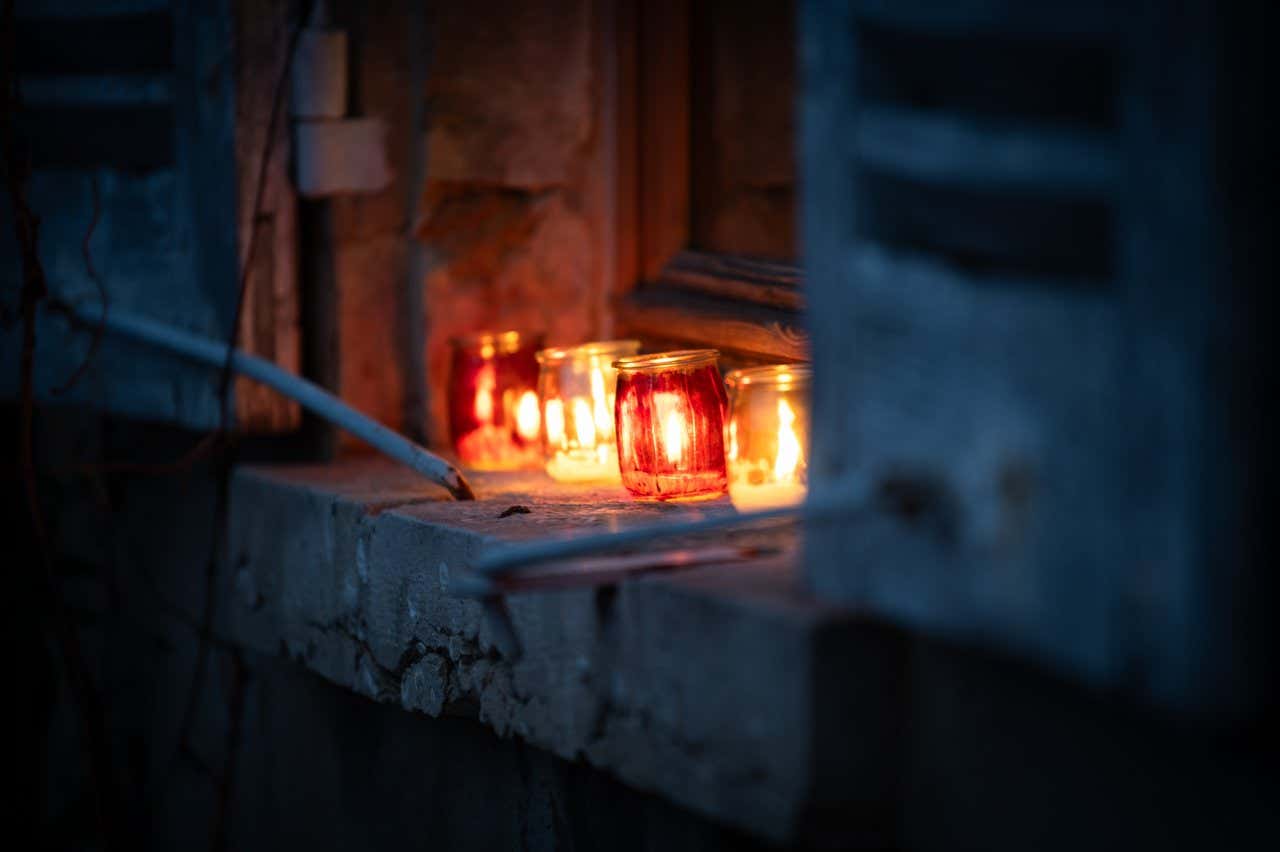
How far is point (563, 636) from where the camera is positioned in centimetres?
188

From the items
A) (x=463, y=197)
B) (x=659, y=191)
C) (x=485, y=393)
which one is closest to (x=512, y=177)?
(x=463, y=197)

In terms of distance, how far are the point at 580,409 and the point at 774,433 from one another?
0.43 meters

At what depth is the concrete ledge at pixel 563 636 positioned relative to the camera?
156cm

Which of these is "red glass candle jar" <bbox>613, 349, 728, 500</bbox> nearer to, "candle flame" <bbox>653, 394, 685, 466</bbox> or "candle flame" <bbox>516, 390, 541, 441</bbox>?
"candle flame" <bbox>653, 394, 685, 466</bbox>

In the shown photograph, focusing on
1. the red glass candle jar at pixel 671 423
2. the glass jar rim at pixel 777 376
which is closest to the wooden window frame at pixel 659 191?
the red glass candle jar at pixel 671 423

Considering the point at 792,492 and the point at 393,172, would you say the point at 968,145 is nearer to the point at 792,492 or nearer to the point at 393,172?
the point at 792,492

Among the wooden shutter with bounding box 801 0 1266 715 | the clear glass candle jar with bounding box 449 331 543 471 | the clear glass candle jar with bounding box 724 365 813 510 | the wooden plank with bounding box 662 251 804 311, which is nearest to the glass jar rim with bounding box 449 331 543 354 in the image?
the clear glass candle jar with bounding box 449 331 543 471

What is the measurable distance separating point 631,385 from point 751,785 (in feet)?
2.37

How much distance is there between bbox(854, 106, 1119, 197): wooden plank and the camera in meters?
1.30

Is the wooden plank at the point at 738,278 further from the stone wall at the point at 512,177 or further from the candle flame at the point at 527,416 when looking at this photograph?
the candle flame at the point at 527,416

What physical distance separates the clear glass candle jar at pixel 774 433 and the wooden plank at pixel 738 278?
41 cm

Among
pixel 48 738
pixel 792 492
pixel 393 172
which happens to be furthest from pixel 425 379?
pixel 48 738

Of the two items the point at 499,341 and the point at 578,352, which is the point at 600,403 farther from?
the point at 499,341

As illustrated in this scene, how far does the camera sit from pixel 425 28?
2709 mm
